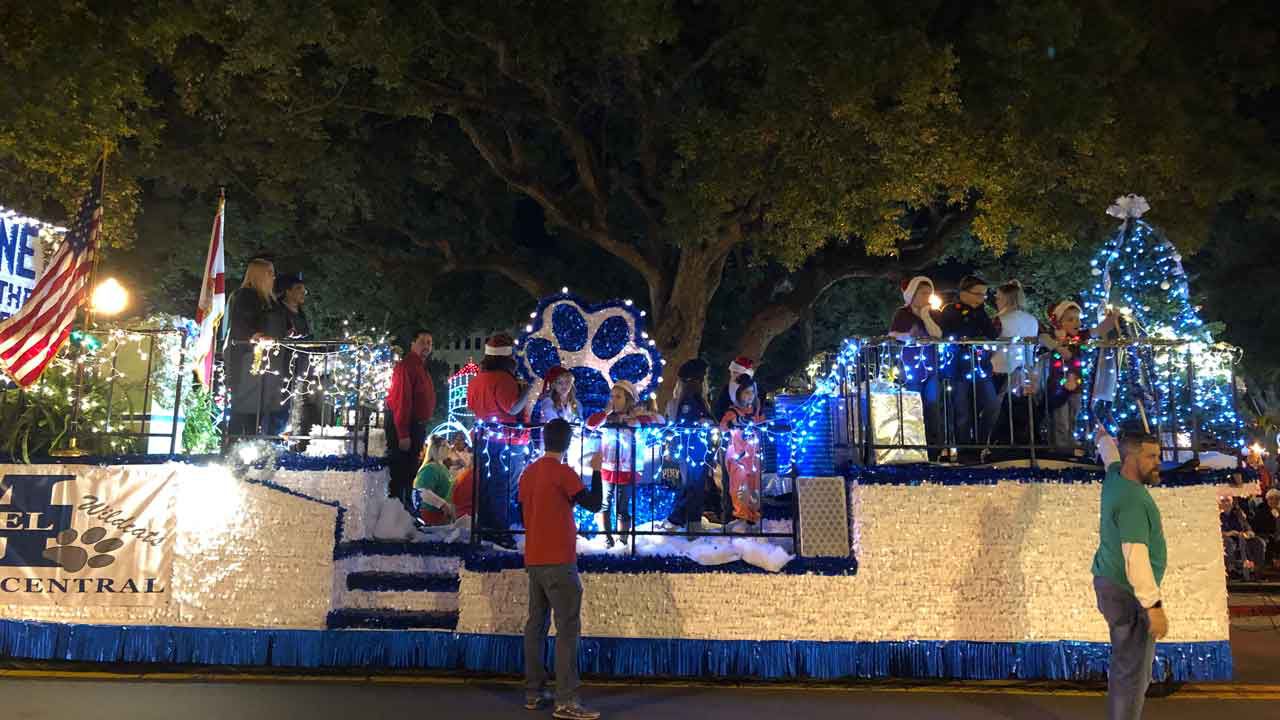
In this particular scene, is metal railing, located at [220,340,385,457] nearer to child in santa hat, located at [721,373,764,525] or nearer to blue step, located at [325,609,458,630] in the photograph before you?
blue step, located at [325,609,458,630]

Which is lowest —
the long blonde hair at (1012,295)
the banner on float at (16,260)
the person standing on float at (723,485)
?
the person standing on float at (723,485)

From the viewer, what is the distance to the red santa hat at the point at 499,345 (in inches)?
349

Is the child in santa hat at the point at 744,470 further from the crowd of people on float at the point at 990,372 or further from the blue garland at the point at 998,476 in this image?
the crowd of people on float at the point at 990,372

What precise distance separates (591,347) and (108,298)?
7.72 meters

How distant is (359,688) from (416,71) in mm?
10827

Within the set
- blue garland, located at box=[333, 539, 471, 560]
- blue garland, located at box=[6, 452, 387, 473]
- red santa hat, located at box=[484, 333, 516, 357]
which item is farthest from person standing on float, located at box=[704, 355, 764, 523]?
blue garland, located at box=[6, 452, 387, 473]

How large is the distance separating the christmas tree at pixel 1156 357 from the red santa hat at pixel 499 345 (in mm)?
5174

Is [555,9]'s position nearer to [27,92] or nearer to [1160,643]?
[27,92]

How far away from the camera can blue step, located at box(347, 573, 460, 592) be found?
7621 mm

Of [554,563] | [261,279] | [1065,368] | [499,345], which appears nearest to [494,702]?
[554,563]

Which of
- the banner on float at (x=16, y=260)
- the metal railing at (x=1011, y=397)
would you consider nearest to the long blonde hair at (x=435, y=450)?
the banner on float at (x=16, y=260)

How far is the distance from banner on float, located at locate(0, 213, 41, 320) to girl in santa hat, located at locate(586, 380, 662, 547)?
567 cm

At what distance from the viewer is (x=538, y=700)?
6.21 meters

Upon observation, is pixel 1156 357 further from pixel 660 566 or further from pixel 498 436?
pixel 498 436
